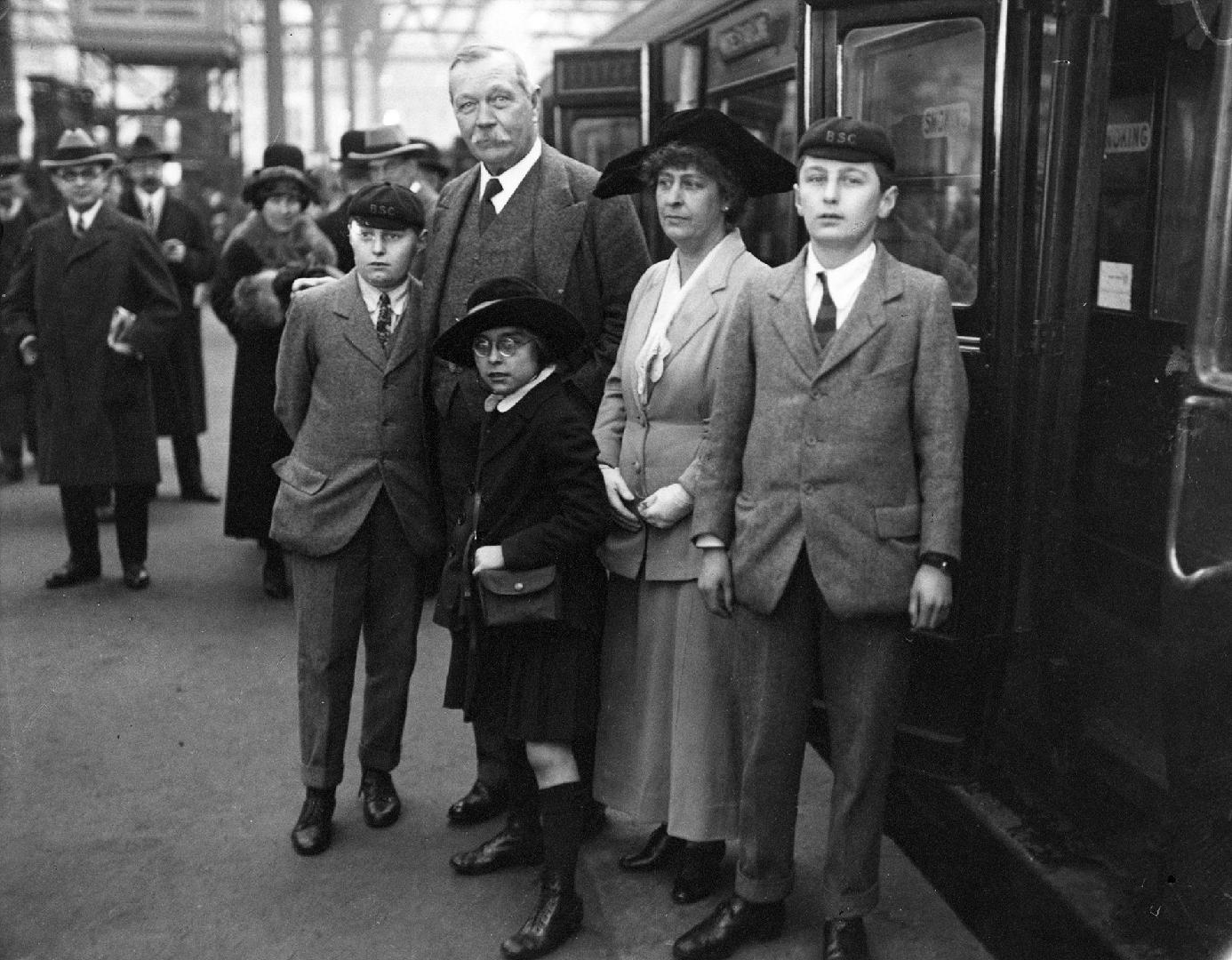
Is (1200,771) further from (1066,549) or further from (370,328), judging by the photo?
(370,328)

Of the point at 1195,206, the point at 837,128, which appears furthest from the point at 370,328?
the point at 1195,206

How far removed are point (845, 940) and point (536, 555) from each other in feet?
A: 3.68

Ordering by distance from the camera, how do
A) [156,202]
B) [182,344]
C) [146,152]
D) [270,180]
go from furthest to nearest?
[146,152] → [156,202] → [182,344] → [270,180]

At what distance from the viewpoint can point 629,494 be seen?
133 inches

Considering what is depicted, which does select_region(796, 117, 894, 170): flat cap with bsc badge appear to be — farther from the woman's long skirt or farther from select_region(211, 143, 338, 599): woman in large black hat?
select_region(211, 143, 338, 599): woman in large black hat

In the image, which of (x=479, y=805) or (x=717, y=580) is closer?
(x=717, y=580)

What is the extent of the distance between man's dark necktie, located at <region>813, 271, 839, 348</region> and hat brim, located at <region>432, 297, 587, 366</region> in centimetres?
60

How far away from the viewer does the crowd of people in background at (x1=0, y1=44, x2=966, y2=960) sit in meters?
2.96

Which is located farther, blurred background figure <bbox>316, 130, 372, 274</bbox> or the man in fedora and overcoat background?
blurred background figure <bbox>316, 130, 372, 274</bbox>

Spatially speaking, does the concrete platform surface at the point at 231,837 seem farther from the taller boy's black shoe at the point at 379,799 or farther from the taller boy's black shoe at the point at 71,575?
the taller boy's black shoe at the point at 71,575

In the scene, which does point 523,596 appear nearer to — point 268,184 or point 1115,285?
point 1115,285

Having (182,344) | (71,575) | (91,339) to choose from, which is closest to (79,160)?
(91,339)

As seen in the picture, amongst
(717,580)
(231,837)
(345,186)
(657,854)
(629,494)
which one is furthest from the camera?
(345,186)

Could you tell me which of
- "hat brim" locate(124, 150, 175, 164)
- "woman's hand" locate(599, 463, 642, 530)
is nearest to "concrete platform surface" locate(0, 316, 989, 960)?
"woman's hand" locate(599, 463, 642, 530)
